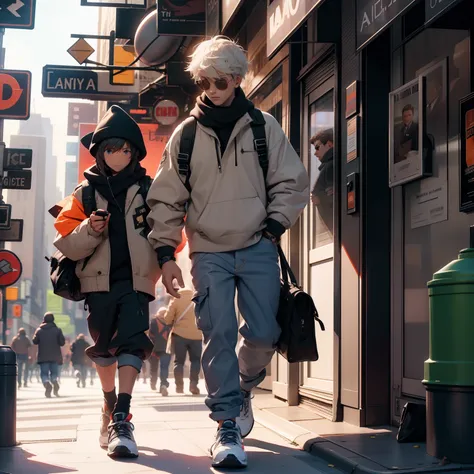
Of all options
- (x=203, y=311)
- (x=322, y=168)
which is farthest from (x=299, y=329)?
(x=322, y=168)

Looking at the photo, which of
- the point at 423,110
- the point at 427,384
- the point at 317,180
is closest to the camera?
the point at 427,384

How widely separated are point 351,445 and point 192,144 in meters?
1.83

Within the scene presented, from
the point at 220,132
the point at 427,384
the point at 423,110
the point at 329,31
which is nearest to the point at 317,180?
the point at 329,31

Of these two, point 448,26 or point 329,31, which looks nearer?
point 448,26

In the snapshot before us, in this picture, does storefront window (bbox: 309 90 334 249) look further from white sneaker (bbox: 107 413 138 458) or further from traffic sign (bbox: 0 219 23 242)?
traffic sign (bbox: 0 219 23 242)

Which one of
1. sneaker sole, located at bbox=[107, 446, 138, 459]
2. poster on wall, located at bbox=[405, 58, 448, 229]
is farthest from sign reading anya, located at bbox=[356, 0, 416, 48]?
sneaker sole, located at bbox=[107, 446, 138, 459]

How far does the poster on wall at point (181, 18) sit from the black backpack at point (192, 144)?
7.71 meters

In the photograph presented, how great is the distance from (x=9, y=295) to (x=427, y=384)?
78.2 feet

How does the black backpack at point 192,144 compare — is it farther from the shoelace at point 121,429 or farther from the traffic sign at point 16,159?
the traffic sign at point 16,159

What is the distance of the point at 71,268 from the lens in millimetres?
5473

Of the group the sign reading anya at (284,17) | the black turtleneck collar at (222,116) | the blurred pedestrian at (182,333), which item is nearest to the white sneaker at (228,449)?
the black turtleneck collar at (222,116)

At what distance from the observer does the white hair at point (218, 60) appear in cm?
509

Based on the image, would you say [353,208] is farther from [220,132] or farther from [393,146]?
[220,132]

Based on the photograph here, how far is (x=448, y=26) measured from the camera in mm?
5129
